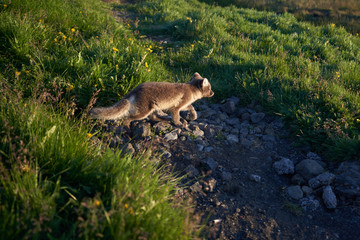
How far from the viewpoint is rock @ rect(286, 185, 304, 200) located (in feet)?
13.1

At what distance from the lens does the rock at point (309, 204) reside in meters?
3.84

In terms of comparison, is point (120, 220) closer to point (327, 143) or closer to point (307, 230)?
point (307, 230)

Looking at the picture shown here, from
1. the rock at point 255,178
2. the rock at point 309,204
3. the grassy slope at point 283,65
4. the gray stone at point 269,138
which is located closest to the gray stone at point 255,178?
the rock at point 255,178

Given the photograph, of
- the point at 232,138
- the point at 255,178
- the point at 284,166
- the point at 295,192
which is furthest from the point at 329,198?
the point at 232,138

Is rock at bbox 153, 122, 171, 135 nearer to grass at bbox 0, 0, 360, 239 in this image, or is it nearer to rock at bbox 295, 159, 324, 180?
grass at bbox 0, 0, 360, 239

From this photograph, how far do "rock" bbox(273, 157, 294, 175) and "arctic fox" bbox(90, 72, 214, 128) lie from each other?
6.36ft

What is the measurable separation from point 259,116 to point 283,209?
245 centimetres

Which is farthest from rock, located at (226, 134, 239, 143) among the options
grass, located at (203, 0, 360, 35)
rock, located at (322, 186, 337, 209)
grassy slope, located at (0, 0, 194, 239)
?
grass, located at (203, 0, 360, 35)

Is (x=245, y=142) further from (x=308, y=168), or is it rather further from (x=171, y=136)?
(x=171, y=136)

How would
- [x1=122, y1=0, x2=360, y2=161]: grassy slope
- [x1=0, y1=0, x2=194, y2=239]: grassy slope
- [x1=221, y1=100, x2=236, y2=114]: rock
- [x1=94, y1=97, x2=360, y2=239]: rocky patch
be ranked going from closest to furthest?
[x1=0, y1=0, x2=194, y2=239]: grassy slope, [x1=94, y1=97, x2=360, y2=239]: rocky patch, [x1=122, y1=0, x2=360, y2=161]: grassy slope, [x1=221, y1=100, x2=236, y2=114]: rock

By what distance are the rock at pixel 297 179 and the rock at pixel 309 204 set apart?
34cm

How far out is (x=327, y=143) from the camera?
4766mm

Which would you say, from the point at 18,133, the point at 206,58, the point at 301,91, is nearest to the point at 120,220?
the point at 18,133

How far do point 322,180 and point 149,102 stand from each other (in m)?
3.09
